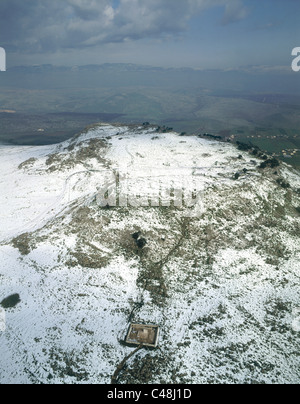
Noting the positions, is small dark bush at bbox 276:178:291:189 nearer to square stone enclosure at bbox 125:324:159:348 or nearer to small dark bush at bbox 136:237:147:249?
small dark bush at bbox 136:237:147:249

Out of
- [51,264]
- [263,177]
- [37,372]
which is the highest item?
[263,177]

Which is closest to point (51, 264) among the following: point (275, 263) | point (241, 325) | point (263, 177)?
point (241, 325)

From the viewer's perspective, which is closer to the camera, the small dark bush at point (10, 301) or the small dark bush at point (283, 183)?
the small dark bush at point (10, 301)

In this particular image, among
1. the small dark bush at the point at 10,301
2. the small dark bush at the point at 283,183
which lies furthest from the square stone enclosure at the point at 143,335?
the small dark bush at the point at 283,183

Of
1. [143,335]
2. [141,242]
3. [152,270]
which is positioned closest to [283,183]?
[141,242]

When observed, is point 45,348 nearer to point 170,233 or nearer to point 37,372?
point 37,372

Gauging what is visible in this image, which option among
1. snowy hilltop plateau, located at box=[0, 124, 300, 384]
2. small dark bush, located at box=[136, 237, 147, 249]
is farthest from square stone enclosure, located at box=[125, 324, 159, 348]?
small dark bush, located at box=[136, 237, 147, 249]

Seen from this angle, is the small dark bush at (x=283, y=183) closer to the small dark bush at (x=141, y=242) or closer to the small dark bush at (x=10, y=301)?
the small dark bush at (x=141, y=242)

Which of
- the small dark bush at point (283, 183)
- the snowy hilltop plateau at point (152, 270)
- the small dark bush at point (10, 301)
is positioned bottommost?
the small dark bush at point (10, 301)
